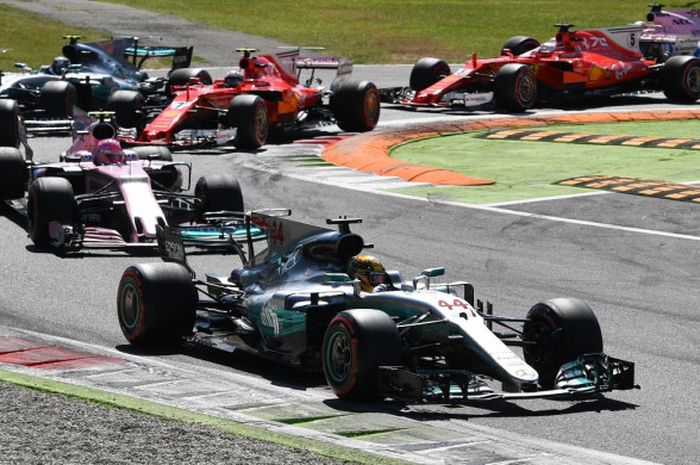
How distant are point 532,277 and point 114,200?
18.4 feet

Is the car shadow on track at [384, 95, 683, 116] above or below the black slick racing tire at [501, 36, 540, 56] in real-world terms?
A: below

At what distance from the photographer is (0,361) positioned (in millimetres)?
12977

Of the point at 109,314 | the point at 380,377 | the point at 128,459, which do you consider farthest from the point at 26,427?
the point at 109,314

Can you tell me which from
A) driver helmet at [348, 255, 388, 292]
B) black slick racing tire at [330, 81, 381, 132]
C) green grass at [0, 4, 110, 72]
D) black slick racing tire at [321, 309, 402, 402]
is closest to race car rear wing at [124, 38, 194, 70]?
black slick racing tire at [330, 81, 381, 132]

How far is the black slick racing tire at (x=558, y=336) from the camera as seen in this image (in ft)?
40.0

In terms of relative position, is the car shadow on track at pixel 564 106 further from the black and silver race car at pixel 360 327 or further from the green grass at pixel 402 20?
the black and silver race car at pixel 360 327

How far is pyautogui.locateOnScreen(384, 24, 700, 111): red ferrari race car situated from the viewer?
3403 cm

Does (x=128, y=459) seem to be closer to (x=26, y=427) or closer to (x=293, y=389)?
(x=26, y=427)

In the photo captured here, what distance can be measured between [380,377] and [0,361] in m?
3.60

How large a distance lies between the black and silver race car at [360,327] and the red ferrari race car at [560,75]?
2024cm

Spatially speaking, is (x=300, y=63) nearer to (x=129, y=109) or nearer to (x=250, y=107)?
(x=250, y=107)

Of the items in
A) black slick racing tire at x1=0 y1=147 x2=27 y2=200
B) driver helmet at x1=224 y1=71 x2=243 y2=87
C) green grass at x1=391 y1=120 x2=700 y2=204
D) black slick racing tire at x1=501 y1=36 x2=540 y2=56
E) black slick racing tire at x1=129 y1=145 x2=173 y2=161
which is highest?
black slick racing tire at x1=501 y1=36 x2=540 y2=56

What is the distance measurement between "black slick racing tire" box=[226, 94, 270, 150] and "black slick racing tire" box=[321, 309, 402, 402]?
1635 centimetres

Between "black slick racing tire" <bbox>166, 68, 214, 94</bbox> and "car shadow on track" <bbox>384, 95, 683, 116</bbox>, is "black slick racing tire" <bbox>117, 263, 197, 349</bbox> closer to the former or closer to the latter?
"black slick racing tire" <bbox>166, 68, 214, 94</bbox>
